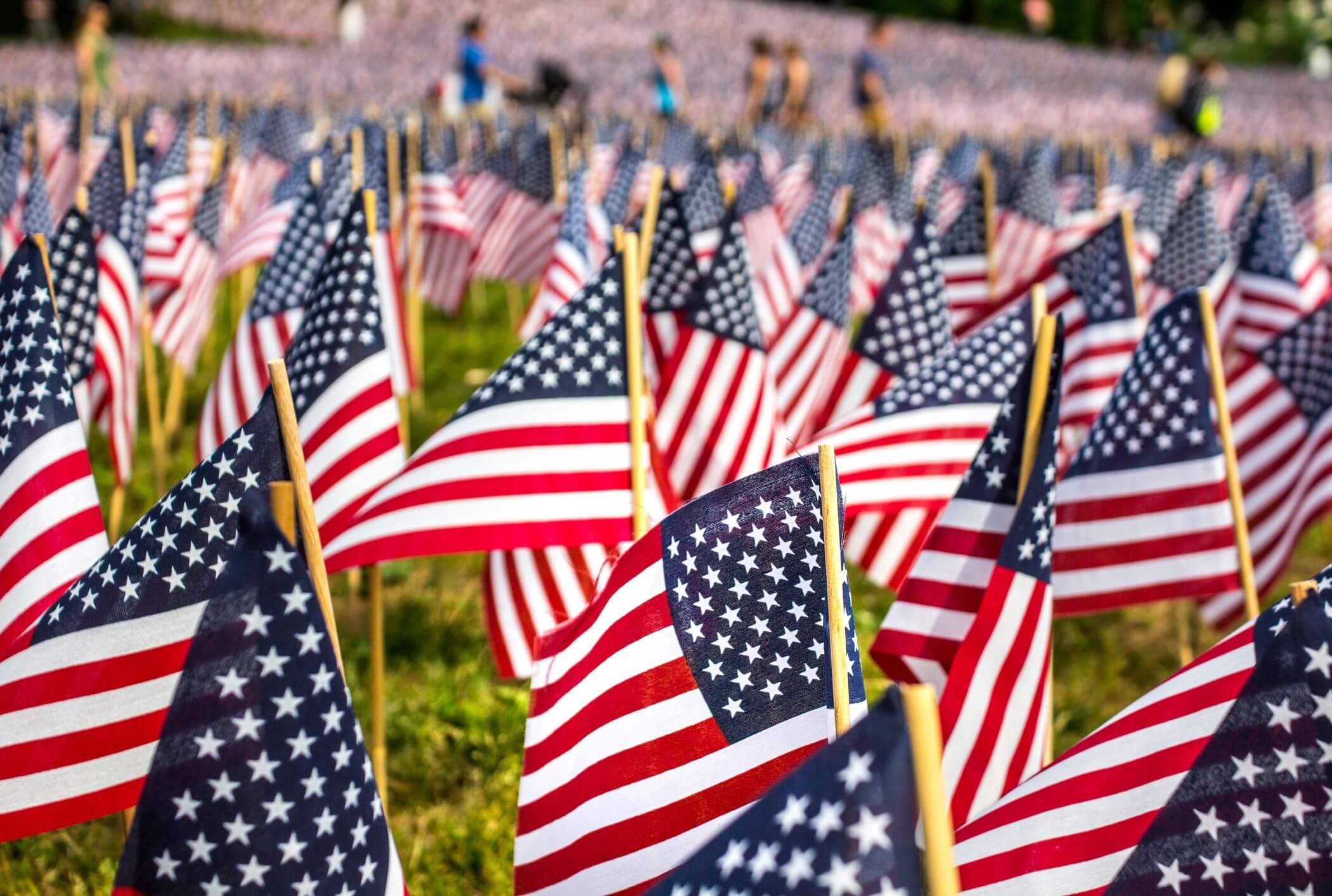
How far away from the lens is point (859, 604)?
706 cm

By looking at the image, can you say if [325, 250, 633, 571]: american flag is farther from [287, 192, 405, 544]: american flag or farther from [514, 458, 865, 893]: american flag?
[514, 458, 865, 893]: american flag

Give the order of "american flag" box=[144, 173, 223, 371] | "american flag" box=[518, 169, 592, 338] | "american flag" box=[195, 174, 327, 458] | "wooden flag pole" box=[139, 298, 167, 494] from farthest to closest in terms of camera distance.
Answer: "american flag" box=[144, 173, 223, 371]
"american flag" box=[518, 169, 592, 338]
"wooden flag pole" box=[139, 298, 167, 494]
"american flag" box=[195, 174, 327, 458]

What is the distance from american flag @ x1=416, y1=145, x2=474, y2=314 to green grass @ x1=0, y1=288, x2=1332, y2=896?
2.24 meters

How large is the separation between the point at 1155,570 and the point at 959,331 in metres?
3.28

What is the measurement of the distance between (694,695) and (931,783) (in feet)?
3.32

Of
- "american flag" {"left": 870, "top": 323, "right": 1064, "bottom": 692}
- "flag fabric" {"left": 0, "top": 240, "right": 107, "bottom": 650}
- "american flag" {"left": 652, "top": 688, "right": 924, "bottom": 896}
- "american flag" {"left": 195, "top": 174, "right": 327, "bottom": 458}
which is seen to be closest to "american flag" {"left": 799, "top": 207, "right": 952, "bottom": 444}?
"american flag" {"left": 870, "top": 323, "right": 1064, "bottom": 692}

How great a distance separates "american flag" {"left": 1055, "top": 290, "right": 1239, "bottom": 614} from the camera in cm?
430

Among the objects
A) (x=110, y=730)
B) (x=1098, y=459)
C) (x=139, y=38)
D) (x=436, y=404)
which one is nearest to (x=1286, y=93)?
(x=139, y=38)

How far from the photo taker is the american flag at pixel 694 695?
3.00 meters

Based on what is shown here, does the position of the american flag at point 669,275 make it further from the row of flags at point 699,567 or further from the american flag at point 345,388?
the american flag at point 345,388

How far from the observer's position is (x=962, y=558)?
4.00m

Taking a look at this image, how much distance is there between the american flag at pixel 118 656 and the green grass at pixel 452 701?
1416 mm

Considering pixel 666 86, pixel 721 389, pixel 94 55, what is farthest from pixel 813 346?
pixel 94 55

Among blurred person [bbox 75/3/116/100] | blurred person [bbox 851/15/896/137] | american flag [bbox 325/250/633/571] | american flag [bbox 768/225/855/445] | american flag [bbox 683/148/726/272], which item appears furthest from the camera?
blurred person [bbox 851/15/896/137]
